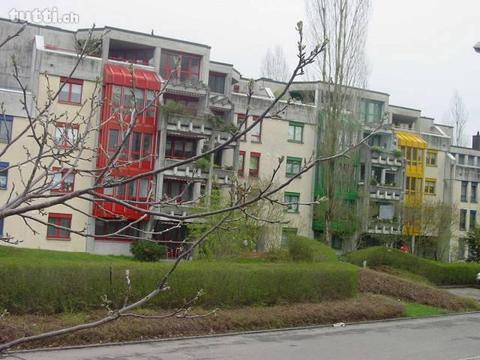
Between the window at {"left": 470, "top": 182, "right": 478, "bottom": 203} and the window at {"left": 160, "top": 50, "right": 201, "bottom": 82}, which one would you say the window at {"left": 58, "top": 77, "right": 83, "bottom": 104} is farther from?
the window at {"left": 470, "top": 182, "right": 478, "bottom": 203}

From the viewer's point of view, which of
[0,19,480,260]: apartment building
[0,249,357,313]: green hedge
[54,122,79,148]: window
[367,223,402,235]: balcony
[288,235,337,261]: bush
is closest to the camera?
[54,122,79,148]: window

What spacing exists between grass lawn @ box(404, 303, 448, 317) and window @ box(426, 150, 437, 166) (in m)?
33.2

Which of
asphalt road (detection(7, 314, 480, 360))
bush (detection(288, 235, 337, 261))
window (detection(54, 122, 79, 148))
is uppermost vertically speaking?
window (detection(54, 122, 79, 148))

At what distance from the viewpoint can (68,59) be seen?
120ft

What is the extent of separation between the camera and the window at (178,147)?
41031 mm

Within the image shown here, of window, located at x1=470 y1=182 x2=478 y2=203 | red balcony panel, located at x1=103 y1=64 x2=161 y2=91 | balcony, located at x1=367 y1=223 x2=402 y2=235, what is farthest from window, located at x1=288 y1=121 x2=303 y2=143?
window, located at x1=470 y1=182 x2=478 y2=203

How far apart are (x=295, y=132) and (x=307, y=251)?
2303 cm

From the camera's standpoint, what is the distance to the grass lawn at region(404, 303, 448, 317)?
2464 centimetres

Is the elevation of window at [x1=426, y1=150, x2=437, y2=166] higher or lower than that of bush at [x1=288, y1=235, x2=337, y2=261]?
higher

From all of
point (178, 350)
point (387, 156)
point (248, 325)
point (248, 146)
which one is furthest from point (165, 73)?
point (178, 350)

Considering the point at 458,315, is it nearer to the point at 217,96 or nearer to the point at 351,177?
the point at 351,177

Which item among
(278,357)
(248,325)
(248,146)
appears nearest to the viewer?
(278,357)

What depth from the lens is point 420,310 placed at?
83.7 ft

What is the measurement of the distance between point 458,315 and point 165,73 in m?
23.1
